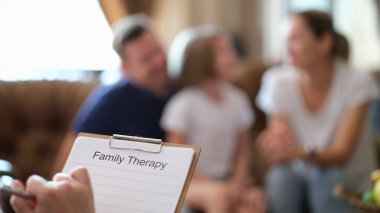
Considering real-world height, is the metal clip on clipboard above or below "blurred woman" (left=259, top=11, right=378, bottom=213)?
below

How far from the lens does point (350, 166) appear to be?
190 cm

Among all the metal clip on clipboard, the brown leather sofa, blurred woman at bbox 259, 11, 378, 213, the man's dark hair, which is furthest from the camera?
the brown leather sofa

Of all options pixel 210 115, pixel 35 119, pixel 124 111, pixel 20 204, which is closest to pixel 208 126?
pixel 210 115

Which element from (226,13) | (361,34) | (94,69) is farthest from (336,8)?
(94,69)

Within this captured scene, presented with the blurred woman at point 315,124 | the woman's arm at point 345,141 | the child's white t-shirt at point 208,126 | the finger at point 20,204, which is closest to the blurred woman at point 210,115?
the child's white t-shirt at point 208,126

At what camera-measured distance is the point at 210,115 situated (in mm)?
2006

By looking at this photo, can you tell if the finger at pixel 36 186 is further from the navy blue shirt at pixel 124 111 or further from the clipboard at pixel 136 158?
the navy blue shirt at pixel 124 111

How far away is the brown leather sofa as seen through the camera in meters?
2.05

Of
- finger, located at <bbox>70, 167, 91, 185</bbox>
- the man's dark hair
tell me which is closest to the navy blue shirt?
the man's dark hair

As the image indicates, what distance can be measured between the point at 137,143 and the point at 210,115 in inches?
48.9

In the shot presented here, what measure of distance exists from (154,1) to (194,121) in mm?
1940

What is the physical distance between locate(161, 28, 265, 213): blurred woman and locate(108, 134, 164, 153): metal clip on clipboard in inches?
42.5

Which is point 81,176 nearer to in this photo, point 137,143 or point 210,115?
point 137,143

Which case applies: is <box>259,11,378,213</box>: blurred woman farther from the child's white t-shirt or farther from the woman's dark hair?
the child's white t-shirt
